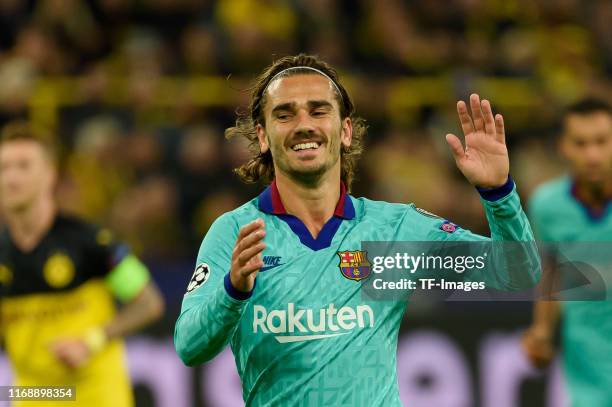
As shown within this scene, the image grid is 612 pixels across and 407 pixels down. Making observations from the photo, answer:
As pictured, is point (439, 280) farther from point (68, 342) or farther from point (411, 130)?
point (411, 130)

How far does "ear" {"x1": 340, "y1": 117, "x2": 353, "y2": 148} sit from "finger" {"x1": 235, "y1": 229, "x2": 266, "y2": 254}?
0.82 m

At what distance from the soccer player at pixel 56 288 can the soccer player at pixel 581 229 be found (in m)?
2.22

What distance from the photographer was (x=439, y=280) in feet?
→ 13.6

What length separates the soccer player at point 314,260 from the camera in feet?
12.5

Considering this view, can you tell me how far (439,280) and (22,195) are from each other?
3087 mm

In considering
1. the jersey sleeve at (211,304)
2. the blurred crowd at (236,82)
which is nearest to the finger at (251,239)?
the jersey sleeve at (211,304)

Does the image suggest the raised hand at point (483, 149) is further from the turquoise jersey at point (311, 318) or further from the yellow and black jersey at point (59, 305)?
the yellow and black jersey at point (59, 305)

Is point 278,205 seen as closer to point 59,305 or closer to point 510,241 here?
point 510,241

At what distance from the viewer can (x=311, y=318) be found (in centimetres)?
394

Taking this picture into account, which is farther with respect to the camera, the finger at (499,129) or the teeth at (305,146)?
the teeth at (305,146)

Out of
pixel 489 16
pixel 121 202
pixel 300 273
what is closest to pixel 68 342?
pixel 300 273

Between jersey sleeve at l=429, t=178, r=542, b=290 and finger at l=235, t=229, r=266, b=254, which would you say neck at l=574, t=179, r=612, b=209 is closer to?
jersey sleeve at l=429, t=178, r=542, b=290

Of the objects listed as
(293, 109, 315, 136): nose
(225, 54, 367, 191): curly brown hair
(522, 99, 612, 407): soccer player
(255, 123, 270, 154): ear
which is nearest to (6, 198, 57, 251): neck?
(225, 54, 367, 191): curly brown hair

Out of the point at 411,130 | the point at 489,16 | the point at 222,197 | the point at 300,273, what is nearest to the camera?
the point at 300,273
